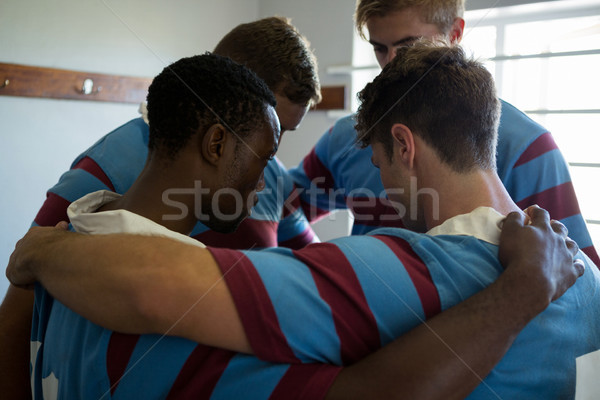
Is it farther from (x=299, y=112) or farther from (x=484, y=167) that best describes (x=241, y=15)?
(x=484, y=167)

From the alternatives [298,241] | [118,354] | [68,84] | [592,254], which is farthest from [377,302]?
[68,84]

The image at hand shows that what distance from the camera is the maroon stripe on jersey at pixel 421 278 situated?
0.67 meters

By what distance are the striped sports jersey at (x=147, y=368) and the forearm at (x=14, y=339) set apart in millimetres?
195

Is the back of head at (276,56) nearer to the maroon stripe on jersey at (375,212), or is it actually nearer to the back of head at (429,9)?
the back of head at (429,9)

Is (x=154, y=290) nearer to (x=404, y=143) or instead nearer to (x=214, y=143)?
(x=214, y=143)

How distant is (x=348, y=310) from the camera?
656mm

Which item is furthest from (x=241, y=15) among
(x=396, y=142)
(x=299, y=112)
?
(x=396, y=142)

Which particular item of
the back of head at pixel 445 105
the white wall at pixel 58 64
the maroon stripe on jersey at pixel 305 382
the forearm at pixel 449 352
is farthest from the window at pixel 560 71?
the maroon stripe on jersey at pixel 305 382

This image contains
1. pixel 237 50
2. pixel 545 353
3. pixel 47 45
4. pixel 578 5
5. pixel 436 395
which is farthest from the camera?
pixel 578 5

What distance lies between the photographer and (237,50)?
1.42m

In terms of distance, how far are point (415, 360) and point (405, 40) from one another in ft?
3.36

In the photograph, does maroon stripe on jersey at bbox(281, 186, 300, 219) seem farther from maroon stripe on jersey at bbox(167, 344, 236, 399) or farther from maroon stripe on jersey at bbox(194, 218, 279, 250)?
maroon stripe on jersey at bbox(167, 344, 236, 399)

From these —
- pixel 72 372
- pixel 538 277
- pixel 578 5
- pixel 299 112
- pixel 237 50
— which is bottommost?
pixel 72 372

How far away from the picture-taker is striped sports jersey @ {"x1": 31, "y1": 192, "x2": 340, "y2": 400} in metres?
0.64
